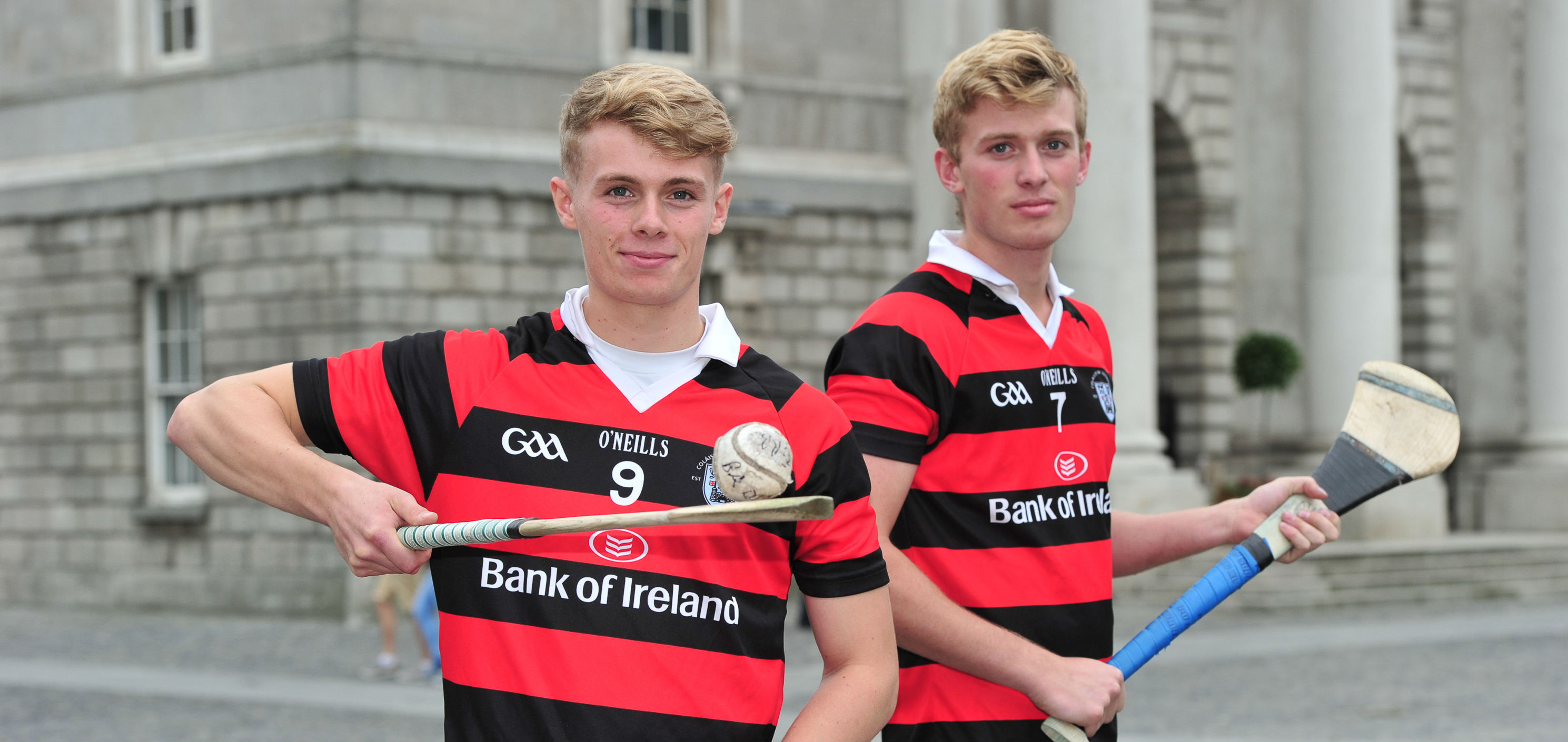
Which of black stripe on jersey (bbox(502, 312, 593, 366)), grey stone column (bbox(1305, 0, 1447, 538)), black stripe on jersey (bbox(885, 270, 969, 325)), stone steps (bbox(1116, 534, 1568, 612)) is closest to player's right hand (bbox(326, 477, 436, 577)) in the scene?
black stripe on jersey (bbox(502, 312, 593, 366))

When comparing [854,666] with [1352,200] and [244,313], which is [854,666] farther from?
[1352,200]

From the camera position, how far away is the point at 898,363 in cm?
337

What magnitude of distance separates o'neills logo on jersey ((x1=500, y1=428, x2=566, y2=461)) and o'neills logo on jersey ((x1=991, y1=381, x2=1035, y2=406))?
1051mm

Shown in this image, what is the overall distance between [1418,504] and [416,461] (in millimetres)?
20973

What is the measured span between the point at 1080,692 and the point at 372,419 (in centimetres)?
131

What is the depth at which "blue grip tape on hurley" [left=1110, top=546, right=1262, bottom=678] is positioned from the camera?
3.32m

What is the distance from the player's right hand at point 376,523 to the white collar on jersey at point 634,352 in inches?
16.2

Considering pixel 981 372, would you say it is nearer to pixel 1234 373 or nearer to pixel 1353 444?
pixel 1353 444

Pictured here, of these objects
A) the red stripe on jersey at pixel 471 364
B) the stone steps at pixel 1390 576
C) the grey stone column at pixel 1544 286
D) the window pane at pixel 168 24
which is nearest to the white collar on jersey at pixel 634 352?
the red stripe on jersey at pixel 471 364

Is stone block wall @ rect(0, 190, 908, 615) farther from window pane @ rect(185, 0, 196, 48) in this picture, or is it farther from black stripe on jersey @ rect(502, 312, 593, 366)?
black stripe on jersey @ rect(502, 312, 593, 366)

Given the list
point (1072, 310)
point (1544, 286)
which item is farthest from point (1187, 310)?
point (1072, 310)

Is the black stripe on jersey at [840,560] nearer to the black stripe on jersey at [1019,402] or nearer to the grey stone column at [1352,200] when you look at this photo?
the black stripe on jersey at [1019,402]

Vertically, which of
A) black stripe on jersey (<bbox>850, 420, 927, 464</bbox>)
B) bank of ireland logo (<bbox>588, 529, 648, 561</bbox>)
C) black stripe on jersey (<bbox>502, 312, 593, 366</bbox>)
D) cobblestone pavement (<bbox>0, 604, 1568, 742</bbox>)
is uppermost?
black stripe on jersey (<bbox>502, 312, 593, 366</bbox>)

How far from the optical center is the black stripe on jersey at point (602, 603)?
266cm
